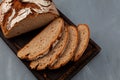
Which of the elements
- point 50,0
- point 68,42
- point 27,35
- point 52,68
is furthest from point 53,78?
point 50,0

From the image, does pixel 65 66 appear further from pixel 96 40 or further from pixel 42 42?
pixel 96 40

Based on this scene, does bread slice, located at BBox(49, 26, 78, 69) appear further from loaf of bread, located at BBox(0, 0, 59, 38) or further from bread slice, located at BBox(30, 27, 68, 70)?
loaf of bread, located at BBox(0, 0, 59, 38)

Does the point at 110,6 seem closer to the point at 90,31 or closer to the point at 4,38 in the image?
the point at 90,31

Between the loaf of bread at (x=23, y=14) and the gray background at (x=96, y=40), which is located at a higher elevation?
the loaf of bread at (x=23, y=14)

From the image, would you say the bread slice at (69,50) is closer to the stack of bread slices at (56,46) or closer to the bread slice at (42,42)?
the stack of bread slices at (56,46)

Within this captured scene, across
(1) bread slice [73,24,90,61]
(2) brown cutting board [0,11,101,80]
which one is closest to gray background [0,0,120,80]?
(2) brown cutting board [0,11,101,80]

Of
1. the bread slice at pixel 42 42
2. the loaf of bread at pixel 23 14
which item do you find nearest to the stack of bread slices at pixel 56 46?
the bread slice at pixel 42 42

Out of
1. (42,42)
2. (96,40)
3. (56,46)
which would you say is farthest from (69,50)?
(96,40)
